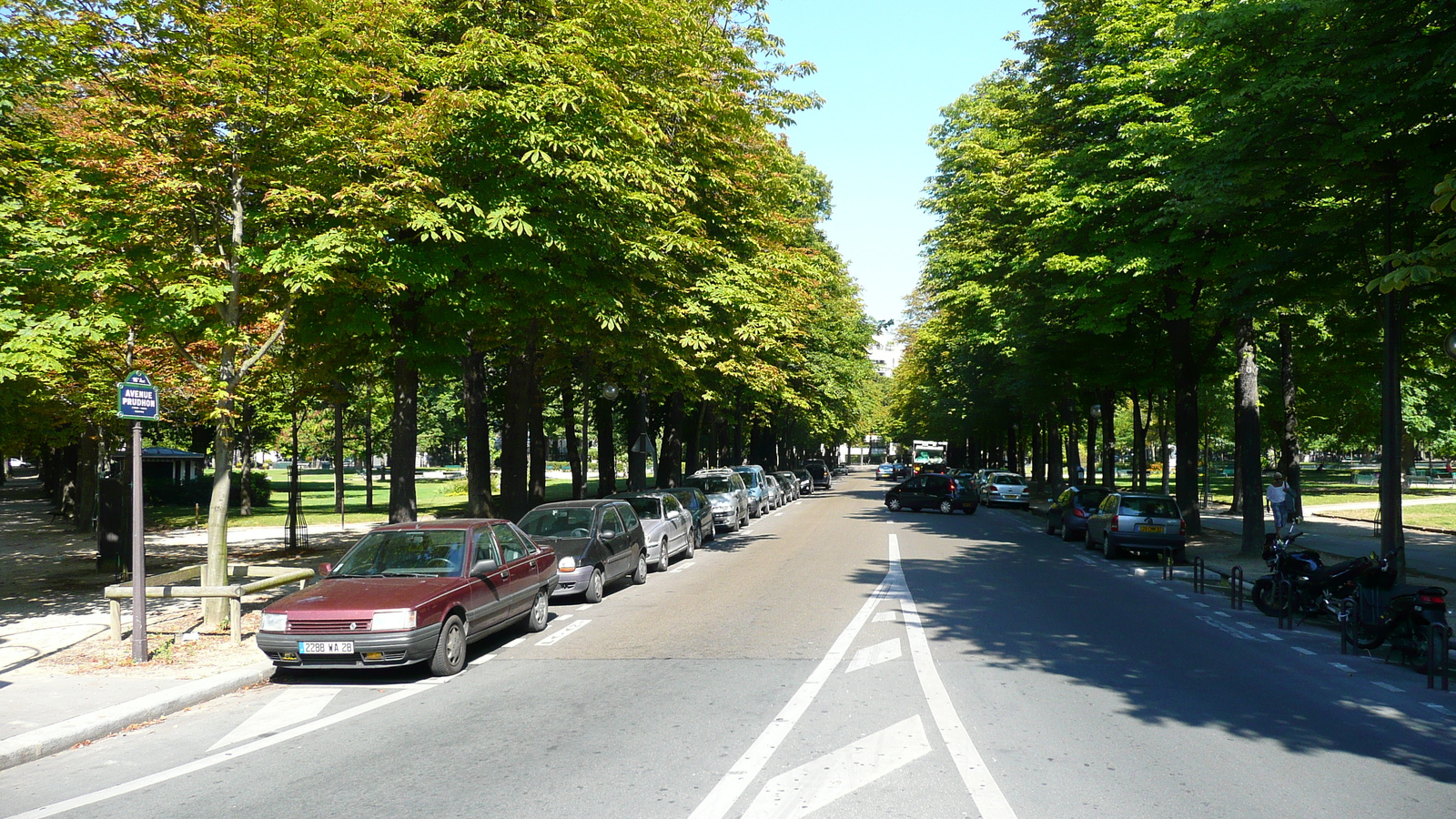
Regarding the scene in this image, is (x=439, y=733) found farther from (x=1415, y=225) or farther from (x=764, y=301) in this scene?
(x=764, y=301)

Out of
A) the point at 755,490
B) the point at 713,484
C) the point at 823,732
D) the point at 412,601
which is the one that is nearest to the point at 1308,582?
the point at 823,732

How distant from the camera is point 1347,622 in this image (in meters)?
11.0

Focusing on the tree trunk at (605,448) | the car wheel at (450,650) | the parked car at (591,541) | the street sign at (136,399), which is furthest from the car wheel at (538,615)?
the tree trunk at (605,448)

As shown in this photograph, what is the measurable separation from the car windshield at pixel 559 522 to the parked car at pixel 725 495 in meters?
11.9

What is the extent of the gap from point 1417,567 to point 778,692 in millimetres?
15013

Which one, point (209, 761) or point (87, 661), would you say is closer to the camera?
point (209, 761)

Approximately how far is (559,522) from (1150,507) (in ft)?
41.5

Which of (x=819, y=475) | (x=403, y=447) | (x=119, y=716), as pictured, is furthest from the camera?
(x=819, y=475)

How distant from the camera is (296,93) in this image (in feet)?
36.2

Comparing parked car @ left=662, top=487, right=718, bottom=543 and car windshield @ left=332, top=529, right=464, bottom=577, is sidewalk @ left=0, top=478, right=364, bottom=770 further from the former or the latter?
parked car @ left=662, top=487, right=718, bottom=543

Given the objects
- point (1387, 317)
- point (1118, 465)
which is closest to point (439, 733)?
point (1387, 317)

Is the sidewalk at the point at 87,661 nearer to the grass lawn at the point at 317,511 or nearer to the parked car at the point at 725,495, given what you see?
the grass lawn at the point at 317,511

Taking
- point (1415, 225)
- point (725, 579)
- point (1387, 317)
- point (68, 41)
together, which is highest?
point (68, 41)

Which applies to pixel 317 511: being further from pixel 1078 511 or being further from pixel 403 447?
pixel 1078 511
